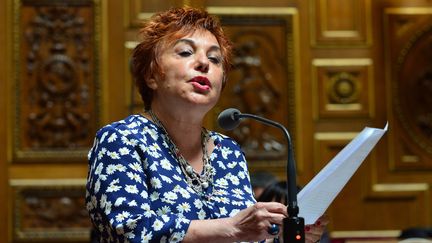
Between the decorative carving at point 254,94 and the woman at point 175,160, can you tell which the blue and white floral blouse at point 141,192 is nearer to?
the woman at point 175,160

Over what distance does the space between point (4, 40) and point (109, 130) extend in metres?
2.66

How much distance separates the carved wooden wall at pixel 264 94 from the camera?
424cm

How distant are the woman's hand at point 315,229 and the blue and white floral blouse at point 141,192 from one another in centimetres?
15

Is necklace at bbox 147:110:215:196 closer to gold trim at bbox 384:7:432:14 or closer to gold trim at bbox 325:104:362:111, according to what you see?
gold trim at bbox 325:104:362:111

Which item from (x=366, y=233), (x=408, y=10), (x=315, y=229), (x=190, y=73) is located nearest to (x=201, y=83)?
(x=190, y=73)

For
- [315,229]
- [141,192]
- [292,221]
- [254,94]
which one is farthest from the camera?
[254,94]

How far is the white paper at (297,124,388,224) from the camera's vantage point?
1671mm

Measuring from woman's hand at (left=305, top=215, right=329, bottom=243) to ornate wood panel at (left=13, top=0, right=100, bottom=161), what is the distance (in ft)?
8.51

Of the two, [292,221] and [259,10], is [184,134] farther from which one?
[259,10]

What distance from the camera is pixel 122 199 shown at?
1.66m

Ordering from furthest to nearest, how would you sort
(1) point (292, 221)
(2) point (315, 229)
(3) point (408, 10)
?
(3) point (408, 10) → (2) point (315, 229) → (1) point (292, 221)

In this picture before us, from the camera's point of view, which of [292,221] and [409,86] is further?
[409,86]

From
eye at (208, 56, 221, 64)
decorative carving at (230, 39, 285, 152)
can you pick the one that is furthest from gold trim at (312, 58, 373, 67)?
eye at (208, 56, 221, 64)

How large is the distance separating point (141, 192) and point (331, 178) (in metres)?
0.37
